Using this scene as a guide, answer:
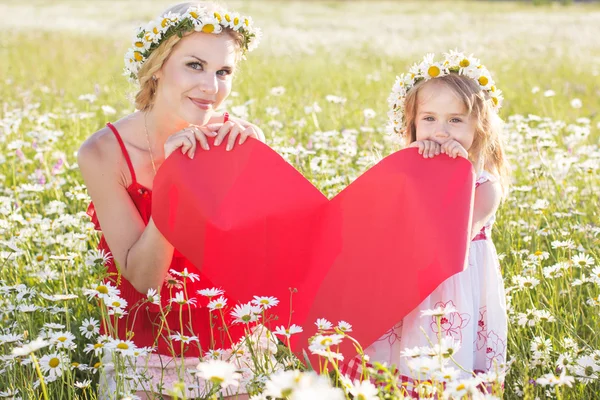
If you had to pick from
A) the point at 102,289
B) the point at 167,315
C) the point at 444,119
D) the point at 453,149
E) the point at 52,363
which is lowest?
the point at 52,363

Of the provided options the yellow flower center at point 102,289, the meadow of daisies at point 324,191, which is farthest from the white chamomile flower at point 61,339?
the yellow flower center at point 102,289

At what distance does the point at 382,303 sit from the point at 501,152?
36.5 inches

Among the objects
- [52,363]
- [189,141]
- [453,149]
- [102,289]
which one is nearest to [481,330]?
[453,149]

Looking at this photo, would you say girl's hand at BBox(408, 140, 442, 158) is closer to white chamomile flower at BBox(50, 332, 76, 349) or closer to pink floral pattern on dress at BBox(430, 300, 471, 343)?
pink floral pattern on dress at BBox(430, 300, 471, 343)

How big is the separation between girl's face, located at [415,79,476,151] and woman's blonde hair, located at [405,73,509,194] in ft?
0.08

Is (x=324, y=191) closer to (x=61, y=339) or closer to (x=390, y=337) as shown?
(x=390, y=337)

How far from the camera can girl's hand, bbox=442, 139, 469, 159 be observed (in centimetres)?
260

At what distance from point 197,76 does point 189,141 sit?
1.09 feet

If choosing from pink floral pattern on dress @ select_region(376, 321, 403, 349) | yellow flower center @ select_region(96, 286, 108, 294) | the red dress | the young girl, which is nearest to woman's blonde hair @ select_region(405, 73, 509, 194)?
the young girl

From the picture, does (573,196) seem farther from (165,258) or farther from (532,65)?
(532,65)

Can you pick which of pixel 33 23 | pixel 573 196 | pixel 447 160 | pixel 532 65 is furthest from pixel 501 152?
pixel 33 23

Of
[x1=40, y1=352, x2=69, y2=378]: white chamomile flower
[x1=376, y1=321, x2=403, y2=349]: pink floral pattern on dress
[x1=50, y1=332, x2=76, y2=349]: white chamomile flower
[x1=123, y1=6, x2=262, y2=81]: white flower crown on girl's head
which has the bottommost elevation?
[x1=40, y1=352, x2=69, y2=378]: white chamomile flower

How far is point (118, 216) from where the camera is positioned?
288cm

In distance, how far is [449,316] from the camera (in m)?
2.58
